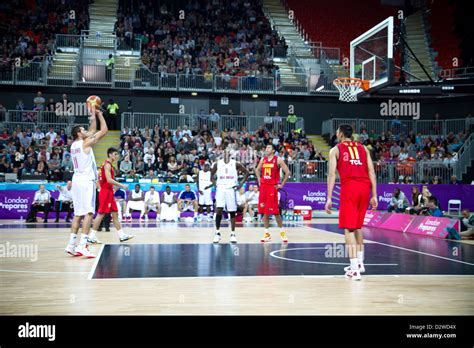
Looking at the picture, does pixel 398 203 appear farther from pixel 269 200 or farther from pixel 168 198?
pixel 269 200

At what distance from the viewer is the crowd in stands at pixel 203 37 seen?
29.8 m

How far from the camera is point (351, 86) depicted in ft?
63.5

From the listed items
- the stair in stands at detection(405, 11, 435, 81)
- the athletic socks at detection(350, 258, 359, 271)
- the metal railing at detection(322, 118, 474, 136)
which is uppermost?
the stair in stands at detection(405, 11, 435, 81)

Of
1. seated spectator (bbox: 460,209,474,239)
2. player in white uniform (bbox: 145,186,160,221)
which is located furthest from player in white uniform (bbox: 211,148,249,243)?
player in white uniform (bbox: 145,186,160,221)

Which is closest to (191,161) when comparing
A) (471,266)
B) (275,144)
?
(275,144)

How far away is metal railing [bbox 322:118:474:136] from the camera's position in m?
28.5

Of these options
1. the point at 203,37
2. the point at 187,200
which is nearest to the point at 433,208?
the point at 187,200

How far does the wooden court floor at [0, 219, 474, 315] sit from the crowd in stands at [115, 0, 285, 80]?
65.8 ft

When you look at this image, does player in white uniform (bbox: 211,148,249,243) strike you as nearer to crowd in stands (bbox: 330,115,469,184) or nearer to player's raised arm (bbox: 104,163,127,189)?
player's raised arm (bbox: 104,163,127,189)

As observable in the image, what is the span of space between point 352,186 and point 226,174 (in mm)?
4856

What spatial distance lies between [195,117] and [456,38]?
17037 mm

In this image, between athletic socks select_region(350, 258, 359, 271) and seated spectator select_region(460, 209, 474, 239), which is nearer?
athletic socks select_region(350, 258, 359, 271)

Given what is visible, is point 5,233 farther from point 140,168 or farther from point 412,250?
point 412,250

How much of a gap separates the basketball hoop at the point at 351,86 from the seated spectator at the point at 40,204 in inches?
441
